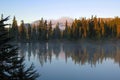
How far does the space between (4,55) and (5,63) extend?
7.7 inches

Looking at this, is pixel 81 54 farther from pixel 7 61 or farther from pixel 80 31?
pixel 80 31

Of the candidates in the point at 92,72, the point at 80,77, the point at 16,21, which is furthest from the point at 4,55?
the point at 16,21

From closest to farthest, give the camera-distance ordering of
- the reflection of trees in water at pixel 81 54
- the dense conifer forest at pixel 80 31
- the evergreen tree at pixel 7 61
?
the evergreen tree at pixel 7 61 < the reflection of trees in water at pixel 81 54 < the dense conifer forest at pixel 80 31

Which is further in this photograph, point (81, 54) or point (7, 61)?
point (81, 54)

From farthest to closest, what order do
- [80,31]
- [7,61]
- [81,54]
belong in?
[80,31], [81,54], [7,61]

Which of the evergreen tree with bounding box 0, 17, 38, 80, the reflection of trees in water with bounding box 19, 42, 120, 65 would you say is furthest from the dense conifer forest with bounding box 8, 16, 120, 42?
the evergreen tree with bounding box 0, 17, 38, 80

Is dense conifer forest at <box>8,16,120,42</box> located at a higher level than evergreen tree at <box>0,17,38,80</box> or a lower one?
lower

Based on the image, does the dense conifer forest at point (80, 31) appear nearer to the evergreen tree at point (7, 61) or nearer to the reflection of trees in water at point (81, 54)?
the reflection of trees in water at point (81, 54)

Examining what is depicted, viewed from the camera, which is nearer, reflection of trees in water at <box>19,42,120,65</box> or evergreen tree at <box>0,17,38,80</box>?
evergreen tree at <box>0,17,38,80</box>

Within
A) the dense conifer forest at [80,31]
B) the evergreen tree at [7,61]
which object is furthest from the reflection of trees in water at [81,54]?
the dense conifer forest at [80,31]

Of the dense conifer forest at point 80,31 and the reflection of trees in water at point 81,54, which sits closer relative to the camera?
the reflection of trees in water at point 81,54

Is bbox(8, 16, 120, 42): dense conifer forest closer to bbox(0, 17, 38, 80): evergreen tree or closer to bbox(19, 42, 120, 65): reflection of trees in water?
bbox(19, 42, 120, 65): reflection of trees in water

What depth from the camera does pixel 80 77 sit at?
65.4 feet

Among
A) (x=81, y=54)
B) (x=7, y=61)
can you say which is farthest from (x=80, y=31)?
(x=7, y=61)
